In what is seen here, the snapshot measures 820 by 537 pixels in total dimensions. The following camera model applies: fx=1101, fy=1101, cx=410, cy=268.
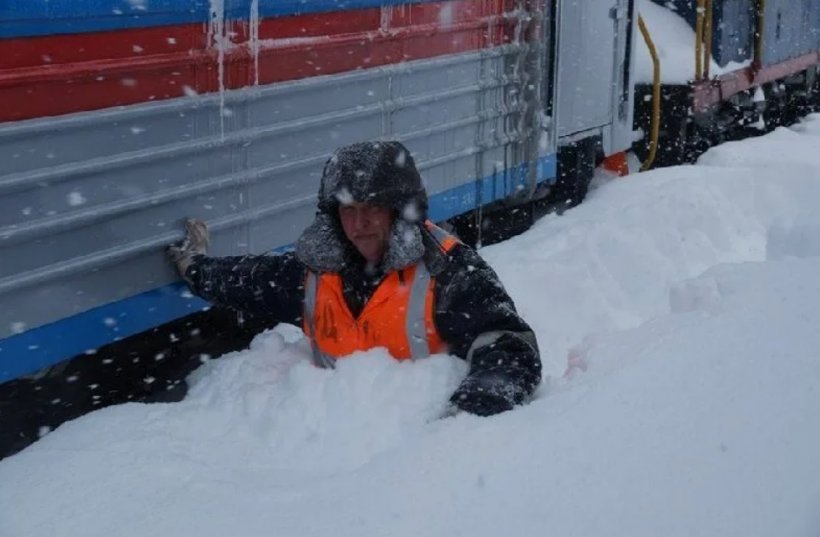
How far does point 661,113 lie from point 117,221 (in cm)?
644

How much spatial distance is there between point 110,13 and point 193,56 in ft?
1.26

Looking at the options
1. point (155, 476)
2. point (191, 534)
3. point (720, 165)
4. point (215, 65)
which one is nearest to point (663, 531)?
point (191, 534)

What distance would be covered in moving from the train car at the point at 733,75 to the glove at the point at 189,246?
18.9ft

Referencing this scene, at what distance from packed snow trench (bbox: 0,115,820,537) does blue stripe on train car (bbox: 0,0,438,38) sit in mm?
1061

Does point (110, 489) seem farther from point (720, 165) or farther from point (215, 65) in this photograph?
point (720, 165)

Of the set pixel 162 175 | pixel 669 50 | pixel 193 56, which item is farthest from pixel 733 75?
pixel 162 175

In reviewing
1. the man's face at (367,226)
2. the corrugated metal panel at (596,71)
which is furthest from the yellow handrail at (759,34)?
the man's face at (367,226)

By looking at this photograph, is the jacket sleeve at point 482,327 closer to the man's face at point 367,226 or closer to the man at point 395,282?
the man at point 395,282

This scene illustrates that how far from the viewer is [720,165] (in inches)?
322

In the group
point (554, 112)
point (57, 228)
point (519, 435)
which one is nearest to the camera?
point (519, 435)

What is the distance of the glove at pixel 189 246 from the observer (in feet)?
11.5

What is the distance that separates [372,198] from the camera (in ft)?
9.66

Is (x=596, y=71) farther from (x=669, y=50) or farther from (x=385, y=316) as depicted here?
(x=385, y=316)

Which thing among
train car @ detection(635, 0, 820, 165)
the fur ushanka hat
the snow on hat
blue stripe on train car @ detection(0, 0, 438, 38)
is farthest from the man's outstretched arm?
train car @ detection(635, 0, 820, 165)
